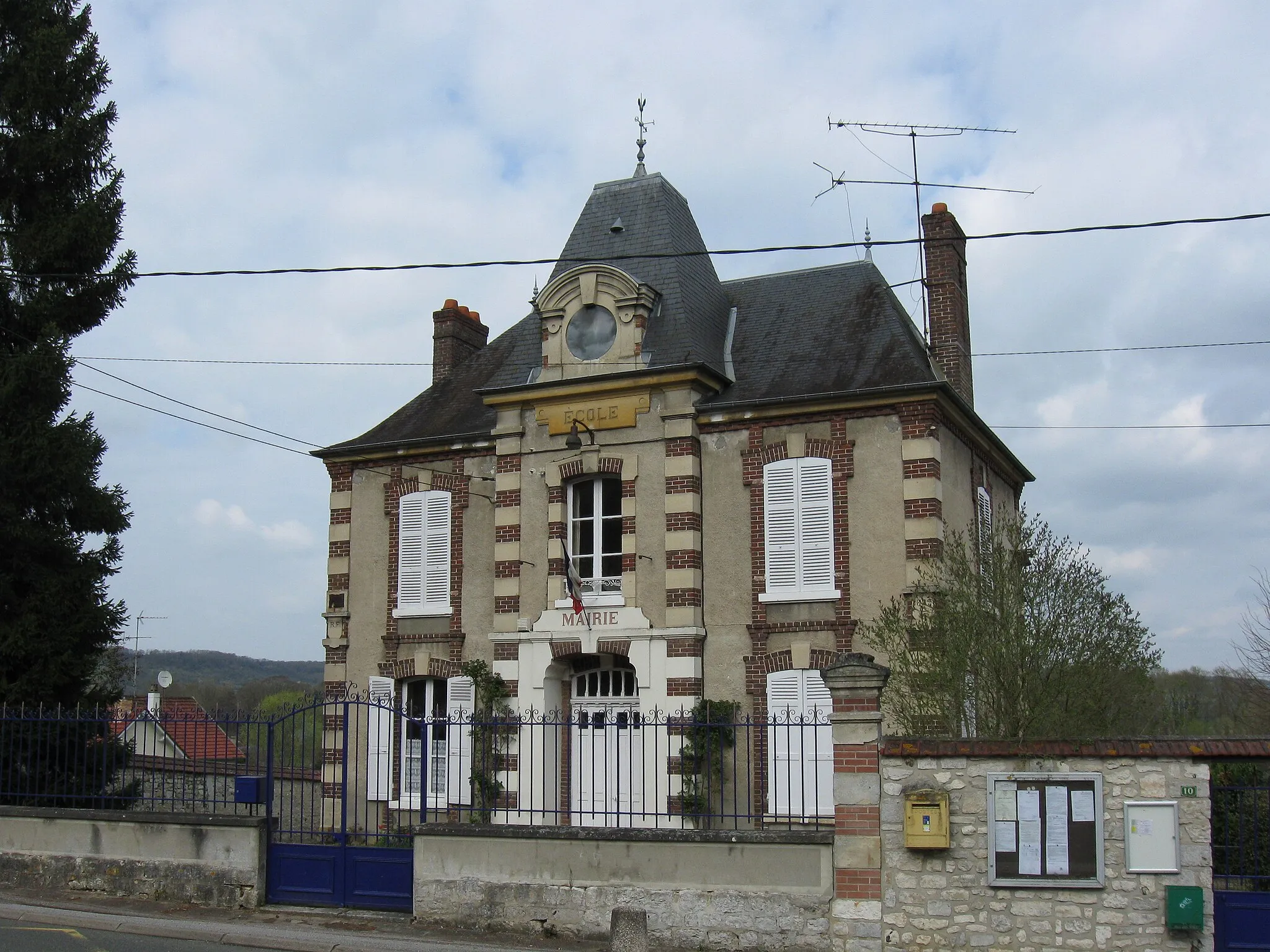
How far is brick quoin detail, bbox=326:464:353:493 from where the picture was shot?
2236 cm

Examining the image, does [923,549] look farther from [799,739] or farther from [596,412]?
[596,412]

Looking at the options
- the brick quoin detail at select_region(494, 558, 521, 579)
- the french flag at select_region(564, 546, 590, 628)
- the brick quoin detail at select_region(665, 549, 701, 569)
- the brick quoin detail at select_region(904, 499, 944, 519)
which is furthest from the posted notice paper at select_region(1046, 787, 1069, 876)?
the brick quoin detail at select_region(494, 558, 521, 579)

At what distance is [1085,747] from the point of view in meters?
10.7

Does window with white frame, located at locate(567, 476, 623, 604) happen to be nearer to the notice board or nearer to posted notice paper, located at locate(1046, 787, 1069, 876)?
the notice board

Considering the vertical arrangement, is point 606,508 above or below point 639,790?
above

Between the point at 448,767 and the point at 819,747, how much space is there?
5.13 meters

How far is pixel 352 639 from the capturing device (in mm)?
21719

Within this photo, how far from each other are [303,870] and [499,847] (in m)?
2.54

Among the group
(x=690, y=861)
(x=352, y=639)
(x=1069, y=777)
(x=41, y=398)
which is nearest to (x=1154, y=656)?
(x=1069, y=777)

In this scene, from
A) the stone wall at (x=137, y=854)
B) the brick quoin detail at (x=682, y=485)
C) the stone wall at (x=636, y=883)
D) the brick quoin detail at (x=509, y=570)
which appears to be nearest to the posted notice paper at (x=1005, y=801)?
the stone wall at (x=636, y=883)

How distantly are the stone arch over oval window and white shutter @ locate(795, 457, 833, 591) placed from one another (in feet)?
10.5

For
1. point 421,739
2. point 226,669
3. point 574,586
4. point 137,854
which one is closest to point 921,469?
point 574,586

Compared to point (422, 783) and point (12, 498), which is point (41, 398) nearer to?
Result: point (12, 498)

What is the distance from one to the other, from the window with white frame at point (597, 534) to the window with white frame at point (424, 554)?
2.37m
